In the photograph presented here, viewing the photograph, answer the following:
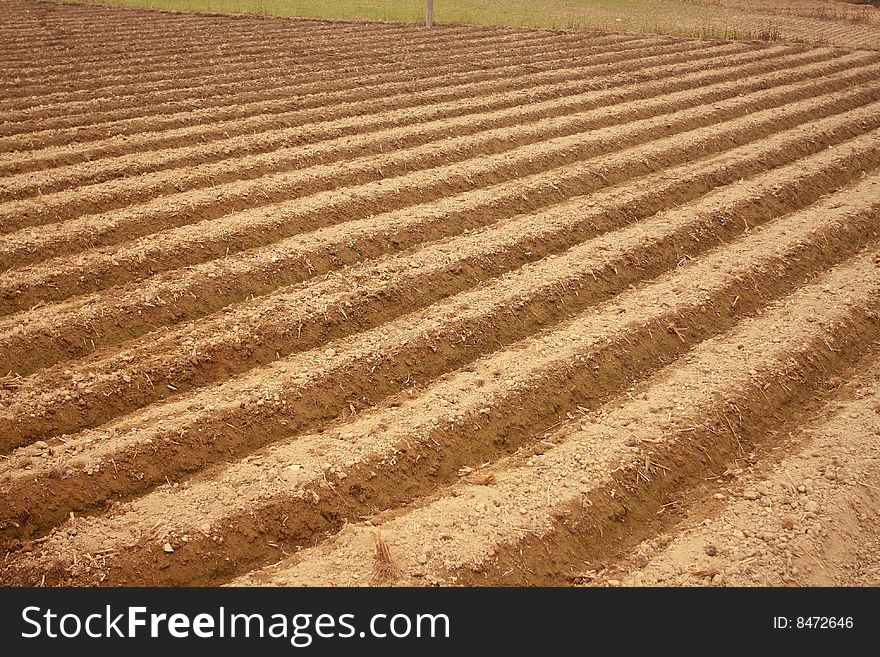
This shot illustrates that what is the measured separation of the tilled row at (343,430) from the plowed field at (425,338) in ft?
0.05

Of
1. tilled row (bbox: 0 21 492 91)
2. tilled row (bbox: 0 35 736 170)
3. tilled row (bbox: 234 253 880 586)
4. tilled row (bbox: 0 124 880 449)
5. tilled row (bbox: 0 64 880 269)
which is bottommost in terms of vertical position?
tilled row (bbox: 234 253 880 586)

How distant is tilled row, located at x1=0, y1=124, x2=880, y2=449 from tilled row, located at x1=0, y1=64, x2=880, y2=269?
0.95 meters

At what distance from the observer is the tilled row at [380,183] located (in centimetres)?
618

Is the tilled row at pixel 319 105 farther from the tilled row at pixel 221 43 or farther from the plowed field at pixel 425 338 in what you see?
the tilled row at pixel 221 43

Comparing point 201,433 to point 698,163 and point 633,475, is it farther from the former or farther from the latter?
point 698,163

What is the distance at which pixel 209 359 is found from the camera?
4801 millimetres

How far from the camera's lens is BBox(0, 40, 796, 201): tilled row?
7.32m

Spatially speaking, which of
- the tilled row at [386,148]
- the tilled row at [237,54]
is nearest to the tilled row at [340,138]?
the tilled row at [386,148]

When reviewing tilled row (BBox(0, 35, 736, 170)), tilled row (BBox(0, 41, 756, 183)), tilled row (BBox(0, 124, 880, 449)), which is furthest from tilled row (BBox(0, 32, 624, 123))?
tilled row (BBox(0, 124, 880, 449))

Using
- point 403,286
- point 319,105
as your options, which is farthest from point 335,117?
point 403,286

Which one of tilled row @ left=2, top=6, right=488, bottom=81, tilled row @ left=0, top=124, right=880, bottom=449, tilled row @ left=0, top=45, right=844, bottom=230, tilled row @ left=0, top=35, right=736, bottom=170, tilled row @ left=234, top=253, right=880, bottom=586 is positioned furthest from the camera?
tilled row @ left=2, top=6, right=488, bottom=81

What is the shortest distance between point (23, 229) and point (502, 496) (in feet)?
16.4

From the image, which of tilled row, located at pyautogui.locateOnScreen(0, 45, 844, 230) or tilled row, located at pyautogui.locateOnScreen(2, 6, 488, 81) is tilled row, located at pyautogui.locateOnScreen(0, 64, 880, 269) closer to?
tilled row, located at pyautogui.locateOnScreen(0, 45, 844, 230)

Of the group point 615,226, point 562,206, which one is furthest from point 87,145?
point 615,226
